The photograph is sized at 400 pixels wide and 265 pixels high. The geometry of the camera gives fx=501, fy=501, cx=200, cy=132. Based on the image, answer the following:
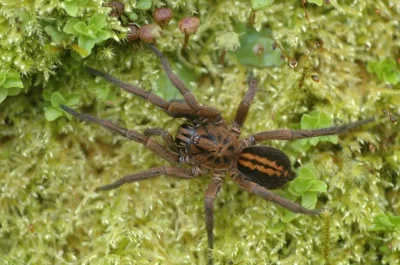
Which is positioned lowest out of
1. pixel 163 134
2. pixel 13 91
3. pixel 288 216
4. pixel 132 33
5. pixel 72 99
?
pixel 288 216

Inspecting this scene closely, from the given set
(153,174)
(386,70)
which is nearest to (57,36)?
(153,174)

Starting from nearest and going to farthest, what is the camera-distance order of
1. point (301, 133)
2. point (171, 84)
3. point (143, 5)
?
point (143, 5)
point (301, 133)
point (171, 84)

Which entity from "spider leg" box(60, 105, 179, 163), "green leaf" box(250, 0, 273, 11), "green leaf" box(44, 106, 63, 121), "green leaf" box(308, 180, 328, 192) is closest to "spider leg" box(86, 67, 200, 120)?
"spider leg" box(60, 105, 179, 163)

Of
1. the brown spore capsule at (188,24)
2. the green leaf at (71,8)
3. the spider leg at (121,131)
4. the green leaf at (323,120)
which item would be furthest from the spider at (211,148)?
the green leaf at (71,8)

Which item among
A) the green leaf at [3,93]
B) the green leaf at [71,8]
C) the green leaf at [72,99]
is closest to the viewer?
the green leaf at [71,8]

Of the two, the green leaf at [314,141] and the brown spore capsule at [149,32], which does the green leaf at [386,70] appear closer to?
the green leaf at [314,141]

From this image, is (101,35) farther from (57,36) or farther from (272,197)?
(272,197)
